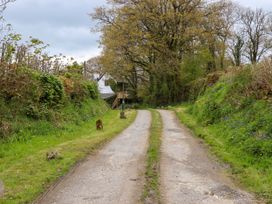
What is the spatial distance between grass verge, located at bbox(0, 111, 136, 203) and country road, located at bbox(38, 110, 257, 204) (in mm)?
322

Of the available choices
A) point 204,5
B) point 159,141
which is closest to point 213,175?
point 159,141

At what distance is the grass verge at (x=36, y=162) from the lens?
301 inches

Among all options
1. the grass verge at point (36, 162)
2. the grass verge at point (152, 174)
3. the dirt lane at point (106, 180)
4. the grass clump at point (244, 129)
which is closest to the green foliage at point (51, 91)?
the grass verge at point (36, 162)

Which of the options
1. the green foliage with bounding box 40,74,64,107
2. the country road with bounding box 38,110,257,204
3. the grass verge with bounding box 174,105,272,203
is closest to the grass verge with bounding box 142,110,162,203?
the country road with bounding box 38,110,257,204

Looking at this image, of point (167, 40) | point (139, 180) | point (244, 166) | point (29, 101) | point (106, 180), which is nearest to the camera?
point (139, 180)

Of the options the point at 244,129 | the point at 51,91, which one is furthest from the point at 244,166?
the point at 51,91

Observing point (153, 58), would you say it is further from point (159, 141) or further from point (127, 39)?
point (159, 141)

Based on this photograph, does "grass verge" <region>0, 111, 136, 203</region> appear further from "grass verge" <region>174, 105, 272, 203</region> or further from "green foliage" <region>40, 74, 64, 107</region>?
"grass verge" <region>174, 105, 272, 203</region>

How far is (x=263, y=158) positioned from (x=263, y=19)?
46.8 metres

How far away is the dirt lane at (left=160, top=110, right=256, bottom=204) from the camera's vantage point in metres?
7.33

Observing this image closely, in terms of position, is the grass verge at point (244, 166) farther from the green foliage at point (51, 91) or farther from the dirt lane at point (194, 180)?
the green foliage at point (51, 91)

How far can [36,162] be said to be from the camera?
10055 millimetres

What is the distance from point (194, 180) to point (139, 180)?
133cm

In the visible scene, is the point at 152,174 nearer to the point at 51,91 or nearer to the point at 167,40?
the point at 51,91
